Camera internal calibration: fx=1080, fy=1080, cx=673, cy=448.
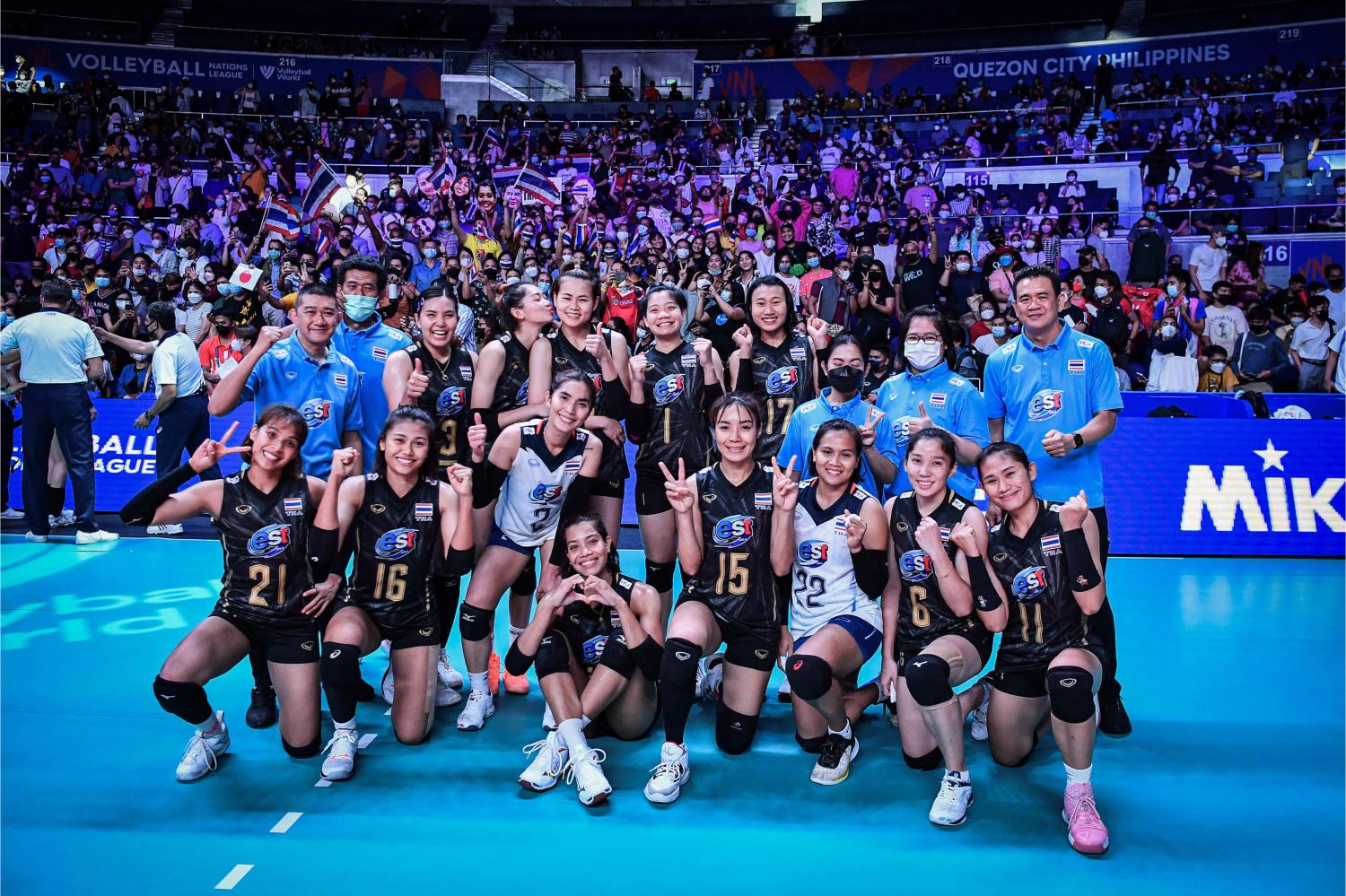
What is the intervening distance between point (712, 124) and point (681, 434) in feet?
66.5

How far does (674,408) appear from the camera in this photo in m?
5.94

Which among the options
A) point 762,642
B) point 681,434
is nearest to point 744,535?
→ point 762,642

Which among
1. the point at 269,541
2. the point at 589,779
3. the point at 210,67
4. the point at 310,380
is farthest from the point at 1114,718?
the point at 210,67

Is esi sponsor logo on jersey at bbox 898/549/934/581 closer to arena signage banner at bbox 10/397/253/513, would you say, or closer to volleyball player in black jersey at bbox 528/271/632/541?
volleyball player in black jersey at bbox 528/271/632/541

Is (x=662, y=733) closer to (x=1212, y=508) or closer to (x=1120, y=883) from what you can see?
(x=1120, y=883)

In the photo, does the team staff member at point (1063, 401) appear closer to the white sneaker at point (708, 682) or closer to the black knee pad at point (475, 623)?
the white sneaker at point (708, 682)

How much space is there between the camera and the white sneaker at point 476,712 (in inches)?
210

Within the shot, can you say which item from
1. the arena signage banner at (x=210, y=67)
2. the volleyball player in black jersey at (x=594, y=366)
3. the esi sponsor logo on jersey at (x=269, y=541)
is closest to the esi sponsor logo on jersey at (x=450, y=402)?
the volleyball player in black jersey at (x=594, y=366)

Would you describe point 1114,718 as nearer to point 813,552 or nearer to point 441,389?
point 813,552

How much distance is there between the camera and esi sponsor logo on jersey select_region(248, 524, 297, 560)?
16.2 feet

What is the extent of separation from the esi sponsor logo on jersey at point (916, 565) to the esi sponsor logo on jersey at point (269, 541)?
2832 mm

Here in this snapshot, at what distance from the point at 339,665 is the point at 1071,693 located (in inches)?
121

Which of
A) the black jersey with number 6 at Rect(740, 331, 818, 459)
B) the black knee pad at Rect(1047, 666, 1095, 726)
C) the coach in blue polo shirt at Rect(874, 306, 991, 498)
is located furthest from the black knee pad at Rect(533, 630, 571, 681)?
the black knee pad at Rect(1047, 666, 1095, 726)

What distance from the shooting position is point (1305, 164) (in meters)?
20.3
